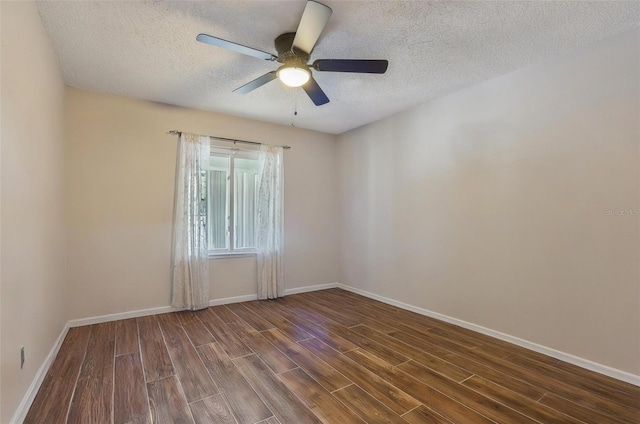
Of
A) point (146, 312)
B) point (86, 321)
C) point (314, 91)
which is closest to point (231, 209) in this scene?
point (146, 312)

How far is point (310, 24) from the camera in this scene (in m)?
1.88

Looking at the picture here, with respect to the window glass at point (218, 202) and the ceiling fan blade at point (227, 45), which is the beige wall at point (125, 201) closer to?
the window glass at point (218, 202)

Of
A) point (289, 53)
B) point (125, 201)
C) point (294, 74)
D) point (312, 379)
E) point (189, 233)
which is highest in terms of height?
point (289, 53)

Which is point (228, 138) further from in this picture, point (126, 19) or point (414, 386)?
point (414, 386)

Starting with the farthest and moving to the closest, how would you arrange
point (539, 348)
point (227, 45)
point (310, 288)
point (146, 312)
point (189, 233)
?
1. point (310, 288)
2. point (189, 233)
3. point (146, 312)
4. point (539, 348)
5. point (227, 45)

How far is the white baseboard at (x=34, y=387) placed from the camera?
1.62 m

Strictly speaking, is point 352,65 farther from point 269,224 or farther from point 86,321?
point 86,321

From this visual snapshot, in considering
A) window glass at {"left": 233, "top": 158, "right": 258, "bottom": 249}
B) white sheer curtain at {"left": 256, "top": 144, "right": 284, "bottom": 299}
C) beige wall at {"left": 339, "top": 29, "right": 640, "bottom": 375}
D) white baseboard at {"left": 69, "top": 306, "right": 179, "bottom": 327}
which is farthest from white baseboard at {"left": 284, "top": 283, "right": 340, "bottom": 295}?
white baseboard at {"left": 69, "top": 306, "right": 179, "bottom": 327}

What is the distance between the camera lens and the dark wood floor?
1749mm

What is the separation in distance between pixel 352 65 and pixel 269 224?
2630 millimetres

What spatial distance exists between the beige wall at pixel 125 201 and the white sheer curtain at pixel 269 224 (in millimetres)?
197

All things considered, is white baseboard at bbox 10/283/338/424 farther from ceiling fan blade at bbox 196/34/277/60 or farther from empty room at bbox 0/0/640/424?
ceiling fan blade at bbox 196/34/277/60

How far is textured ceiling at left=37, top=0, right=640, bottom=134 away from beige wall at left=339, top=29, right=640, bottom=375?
34cm

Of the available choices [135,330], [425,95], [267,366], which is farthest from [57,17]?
[425,95]
